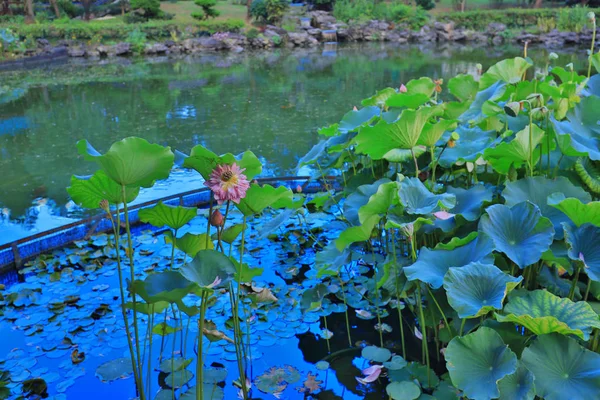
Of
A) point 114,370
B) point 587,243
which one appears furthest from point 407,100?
point 114,370

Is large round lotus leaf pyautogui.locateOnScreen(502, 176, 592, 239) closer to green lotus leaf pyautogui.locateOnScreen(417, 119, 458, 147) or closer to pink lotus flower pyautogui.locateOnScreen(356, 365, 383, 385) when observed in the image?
green lotus leaf pyautogui.locateOnScreen(417, 119, 458, 147)

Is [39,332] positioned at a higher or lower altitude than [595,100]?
lower

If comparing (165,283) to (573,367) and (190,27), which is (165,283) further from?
(190,27)

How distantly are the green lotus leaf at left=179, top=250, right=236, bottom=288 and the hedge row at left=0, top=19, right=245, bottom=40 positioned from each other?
15.3 metres

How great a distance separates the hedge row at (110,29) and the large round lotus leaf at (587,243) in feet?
51.5

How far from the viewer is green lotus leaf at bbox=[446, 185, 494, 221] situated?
165 cm

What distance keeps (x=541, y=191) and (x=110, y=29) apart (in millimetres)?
16022

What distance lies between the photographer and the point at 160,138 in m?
5.94

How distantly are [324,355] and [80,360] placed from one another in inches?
36.0

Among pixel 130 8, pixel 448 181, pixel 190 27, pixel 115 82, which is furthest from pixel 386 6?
pixel 448 181

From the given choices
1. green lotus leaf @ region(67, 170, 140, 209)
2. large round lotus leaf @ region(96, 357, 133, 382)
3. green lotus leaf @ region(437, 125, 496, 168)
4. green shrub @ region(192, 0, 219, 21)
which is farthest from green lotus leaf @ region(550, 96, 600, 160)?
green shrub @ region(192, 0, 219, 21)

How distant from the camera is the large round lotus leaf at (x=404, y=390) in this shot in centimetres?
158

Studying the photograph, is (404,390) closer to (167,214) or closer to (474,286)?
Answer: (474,286)

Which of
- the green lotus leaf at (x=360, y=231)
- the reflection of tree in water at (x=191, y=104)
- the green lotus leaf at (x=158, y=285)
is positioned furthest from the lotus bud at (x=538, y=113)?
the reflection of tree in water at (x=191, y=104)
